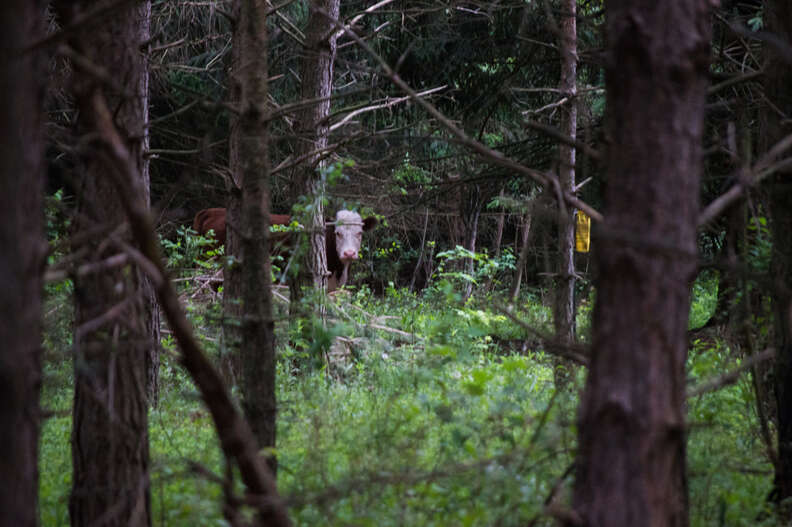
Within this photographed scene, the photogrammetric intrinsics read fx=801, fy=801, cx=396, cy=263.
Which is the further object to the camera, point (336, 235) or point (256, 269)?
point (336, 235)

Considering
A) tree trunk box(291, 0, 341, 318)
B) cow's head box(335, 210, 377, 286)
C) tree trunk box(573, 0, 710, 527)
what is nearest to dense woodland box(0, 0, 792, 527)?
tree trunk box(573, 0, 710, 527)

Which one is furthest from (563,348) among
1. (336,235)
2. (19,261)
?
(336,235)

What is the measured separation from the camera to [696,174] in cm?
275

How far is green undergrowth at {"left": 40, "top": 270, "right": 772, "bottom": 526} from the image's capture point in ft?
11.9

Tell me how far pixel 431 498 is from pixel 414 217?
1782 cm

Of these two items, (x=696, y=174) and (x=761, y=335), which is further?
(x=761, y=335)

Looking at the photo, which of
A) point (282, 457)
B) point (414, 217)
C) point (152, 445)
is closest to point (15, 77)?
point (282, 457)

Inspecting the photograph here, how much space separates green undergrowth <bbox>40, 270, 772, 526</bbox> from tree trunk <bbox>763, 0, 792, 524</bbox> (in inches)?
6.2

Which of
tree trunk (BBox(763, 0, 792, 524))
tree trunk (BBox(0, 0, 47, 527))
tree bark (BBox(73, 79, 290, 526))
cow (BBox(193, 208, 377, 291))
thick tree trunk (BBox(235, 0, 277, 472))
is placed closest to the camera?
tree trunk (BBox(0, 0, 47, 527))

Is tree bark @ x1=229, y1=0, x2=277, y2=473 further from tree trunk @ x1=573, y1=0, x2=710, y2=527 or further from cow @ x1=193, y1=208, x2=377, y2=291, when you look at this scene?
cow @ x1=193, y1=208, x2=377, y2=291

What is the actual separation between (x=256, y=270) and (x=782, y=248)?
126 inches

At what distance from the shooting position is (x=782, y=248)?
4.93 m

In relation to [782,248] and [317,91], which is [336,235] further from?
[782,248]

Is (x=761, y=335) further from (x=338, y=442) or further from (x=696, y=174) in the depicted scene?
(x=696, y=174)
